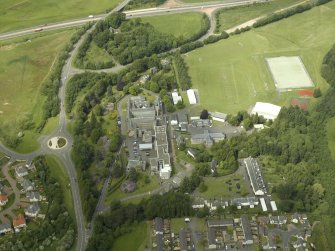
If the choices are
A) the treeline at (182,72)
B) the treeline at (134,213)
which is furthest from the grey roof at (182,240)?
the treeline at (182,72)

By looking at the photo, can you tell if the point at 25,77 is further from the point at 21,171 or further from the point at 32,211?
the point at 32,211

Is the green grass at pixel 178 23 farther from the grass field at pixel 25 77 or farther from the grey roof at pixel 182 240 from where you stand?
the grey roof at pixel 182 240

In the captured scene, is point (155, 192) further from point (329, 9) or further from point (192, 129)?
point (329, 9)

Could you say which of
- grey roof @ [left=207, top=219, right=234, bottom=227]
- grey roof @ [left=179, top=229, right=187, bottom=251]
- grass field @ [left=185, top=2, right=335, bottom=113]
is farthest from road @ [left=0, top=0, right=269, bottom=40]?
grey roof @ [left=207, top=219, right=234, bottom=227]

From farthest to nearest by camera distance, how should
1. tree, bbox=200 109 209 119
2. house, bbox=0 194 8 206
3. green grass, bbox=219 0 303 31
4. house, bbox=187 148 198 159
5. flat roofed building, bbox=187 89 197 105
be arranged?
green grass, bbox=219 0 303 31, flat roofed building, bbox=187 89 197 105, tree, bbox=200 109 209 119, house, bbox=187 148 198 159, house, bbox=0 194 8 206

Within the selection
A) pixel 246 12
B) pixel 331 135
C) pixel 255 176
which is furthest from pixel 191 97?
pixel 246 12

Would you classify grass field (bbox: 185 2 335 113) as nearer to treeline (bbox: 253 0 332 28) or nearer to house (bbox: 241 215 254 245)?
treeline (bbox: 253 0 332 28)
